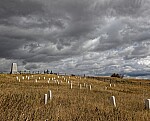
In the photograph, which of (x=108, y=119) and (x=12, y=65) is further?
(x=12, y=65)

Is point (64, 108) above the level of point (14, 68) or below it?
below

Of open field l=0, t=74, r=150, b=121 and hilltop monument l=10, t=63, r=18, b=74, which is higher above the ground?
hilltop monument l=10, t=63, r=18, b=74

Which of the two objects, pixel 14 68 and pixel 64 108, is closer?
pixel 64 108

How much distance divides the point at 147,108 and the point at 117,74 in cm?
11523

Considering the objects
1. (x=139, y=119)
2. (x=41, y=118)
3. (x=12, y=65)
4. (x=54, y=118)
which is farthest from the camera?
(x=12, y=65)

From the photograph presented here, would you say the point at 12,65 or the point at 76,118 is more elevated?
the point at 12,65

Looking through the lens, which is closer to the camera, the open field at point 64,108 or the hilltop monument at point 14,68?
the open field at point 64,108

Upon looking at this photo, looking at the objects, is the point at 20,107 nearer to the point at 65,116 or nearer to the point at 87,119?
the point at 65,116

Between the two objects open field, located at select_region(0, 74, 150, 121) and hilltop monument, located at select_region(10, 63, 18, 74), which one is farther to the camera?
hilltop monument, located at select_region(10, 63, 18, 74)

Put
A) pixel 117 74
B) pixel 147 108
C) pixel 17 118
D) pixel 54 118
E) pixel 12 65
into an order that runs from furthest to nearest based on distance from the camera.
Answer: pixel 117 74 → pixel 12 65 → pixel 147 108 → pixel 54 118 → pixel 17 118

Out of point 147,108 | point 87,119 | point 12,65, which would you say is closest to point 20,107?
point 87,119

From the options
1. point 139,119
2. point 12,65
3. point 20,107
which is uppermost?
point 12,65

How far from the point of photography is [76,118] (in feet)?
28.7

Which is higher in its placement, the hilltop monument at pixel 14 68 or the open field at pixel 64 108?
the hilltop monument at pixel 14 68
